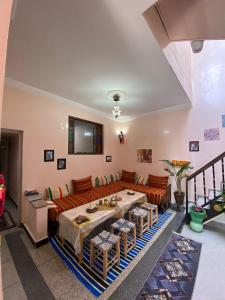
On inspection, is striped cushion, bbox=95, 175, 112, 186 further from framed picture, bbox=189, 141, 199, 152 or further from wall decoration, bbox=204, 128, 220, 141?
wall decoration, bbox=204, 128, 220, 141

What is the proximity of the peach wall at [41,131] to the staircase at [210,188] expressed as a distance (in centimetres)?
289

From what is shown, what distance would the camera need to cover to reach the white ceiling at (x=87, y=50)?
138cm

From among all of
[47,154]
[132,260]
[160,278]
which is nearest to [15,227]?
[47,154]

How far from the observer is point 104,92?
319 centimetres

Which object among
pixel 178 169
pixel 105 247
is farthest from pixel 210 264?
pixel 178 169

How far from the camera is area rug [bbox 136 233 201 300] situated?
5.29 feet

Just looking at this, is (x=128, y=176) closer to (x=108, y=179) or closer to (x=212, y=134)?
(x=108, y=179)

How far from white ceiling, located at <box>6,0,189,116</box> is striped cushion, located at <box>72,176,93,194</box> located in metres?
2.19

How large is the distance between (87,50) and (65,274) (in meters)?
2.94

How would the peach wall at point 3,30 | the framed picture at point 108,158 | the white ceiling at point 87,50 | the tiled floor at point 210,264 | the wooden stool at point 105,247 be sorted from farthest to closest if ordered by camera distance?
the framed picture at point 108,158
the wooden stool at point 105,247
the tiled floor at point 210,264
the white ceiling at point 87,50
the peach wall at point 3,30

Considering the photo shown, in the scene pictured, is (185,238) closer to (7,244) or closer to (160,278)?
(160,278)

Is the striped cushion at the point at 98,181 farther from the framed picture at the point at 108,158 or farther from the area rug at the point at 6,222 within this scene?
the area rug at the point at 6,222

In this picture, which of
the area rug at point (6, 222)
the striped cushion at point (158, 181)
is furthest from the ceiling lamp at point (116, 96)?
the area rug at point (6, 222)

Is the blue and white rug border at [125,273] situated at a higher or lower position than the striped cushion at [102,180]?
lower
